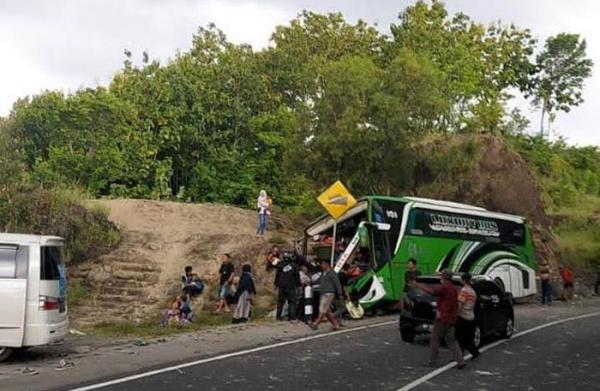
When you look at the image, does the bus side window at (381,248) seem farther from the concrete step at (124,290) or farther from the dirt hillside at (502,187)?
the dirt hillside at (502,187)

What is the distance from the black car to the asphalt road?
369 mm

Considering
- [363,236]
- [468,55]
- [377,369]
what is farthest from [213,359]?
[468,55]

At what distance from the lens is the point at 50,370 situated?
12.3 meters

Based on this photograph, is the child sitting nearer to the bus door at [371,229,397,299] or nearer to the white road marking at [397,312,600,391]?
the bus door at [371,229,397,299]

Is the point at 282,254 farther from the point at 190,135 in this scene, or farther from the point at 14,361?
the point at 190,135

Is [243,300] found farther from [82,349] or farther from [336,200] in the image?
[82,349]

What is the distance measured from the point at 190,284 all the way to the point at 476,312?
34.5 feet

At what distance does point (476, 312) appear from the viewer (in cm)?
1583

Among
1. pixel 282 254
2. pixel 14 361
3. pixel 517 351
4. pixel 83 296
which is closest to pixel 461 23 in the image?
pixel 282 254

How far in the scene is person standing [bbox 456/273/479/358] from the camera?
45.2 ft

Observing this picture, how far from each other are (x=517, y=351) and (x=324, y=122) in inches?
675

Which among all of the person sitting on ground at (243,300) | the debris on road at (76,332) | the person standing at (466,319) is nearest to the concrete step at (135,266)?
the person sitting on ground at (243,300)

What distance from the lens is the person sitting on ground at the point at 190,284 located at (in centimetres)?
2372

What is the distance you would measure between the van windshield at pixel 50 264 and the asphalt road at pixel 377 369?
306 cm
